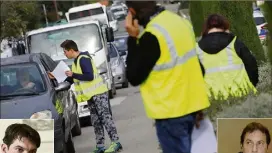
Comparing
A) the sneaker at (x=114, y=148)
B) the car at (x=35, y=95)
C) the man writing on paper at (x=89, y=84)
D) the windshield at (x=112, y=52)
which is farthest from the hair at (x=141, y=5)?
the windshield at (x=112, y=52)

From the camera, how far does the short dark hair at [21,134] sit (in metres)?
6.02

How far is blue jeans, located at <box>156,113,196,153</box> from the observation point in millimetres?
5703

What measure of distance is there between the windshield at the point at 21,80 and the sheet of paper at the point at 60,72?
0.73ft

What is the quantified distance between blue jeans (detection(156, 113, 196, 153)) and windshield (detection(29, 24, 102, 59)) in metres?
13.0

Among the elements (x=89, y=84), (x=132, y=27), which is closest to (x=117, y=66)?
(x=89, y=84)

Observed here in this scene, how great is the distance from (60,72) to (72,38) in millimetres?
7413

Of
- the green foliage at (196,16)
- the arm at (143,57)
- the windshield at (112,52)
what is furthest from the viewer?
the windshield at (112,52)

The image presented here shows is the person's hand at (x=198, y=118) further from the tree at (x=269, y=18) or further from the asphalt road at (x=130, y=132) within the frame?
the asphalt road at (x=130, y=132)

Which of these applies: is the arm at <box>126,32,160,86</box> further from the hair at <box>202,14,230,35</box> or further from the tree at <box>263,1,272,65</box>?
the tree at <box>263,1,272,65</box>

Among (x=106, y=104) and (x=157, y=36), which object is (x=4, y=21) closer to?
(x=106, y=104)

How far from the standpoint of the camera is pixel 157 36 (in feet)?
18.4

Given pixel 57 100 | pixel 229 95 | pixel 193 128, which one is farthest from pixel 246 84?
pixel 57 100

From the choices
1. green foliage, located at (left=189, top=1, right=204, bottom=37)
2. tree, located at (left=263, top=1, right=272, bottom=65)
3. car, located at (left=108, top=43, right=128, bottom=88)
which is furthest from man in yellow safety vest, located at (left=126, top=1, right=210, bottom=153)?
car, located at (left=108, top=43, right=128, bottom=88)

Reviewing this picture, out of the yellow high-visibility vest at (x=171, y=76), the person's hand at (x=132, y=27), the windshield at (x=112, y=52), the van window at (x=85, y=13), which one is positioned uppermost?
the person's hand at (x=132, y=27)
